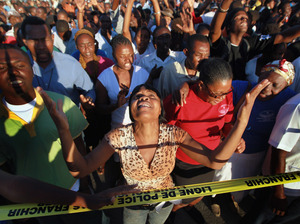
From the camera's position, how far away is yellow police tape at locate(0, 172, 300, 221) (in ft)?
4.80

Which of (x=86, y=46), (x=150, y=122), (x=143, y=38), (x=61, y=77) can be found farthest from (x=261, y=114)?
(x=86, y=46)

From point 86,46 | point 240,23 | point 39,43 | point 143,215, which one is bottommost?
point 143,215

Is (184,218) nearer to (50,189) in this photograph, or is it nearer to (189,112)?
(189,112)

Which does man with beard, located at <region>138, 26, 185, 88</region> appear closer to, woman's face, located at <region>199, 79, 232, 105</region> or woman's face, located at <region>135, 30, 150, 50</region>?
woman's face, located at <region>135, 30, 150, 50</region>

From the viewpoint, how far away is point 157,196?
5.44ft

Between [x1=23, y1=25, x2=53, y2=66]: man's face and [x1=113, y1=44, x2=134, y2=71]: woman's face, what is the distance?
0.92 metres

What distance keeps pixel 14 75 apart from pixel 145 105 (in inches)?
42.4

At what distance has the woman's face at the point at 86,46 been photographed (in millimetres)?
3332

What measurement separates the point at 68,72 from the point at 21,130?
50.8 inches

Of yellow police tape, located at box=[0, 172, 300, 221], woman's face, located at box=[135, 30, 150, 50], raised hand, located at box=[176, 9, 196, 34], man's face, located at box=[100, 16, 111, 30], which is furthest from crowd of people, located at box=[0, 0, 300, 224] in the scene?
man's face, located at box=[100, 16, 111, 30]

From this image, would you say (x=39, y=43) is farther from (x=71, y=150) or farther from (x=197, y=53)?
(x=197, y=53)

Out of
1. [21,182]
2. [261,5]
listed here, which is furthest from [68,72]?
[261,5]

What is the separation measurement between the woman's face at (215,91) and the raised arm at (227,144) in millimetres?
367

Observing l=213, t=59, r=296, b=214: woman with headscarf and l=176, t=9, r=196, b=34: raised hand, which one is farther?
l=176, t=9, r=196, b=34: raised hand
